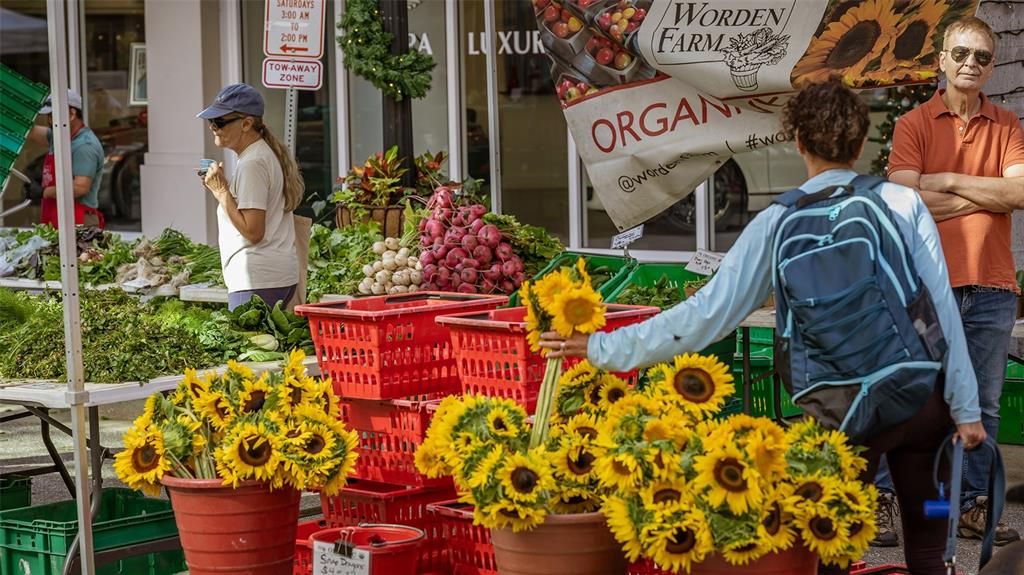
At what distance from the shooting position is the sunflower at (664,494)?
3.58m

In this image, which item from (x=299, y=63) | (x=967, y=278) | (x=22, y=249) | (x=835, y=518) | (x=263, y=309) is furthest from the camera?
(x=22, y=249)

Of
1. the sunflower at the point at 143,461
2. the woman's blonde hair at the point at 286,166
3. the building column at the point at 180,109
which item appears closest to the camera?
the sunflower at the point at 143,461

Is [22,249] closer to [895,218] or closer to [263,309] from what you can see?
[263,309]

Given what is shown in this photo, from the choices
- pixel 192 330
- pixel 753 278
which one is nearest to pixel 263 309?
pixel 192 330

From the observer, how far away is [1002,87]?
7477mm

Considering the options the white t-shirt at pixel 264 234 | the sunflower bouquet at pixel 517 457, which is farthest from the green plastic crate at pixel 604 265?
the sunflower bouquet at pixel 517 457

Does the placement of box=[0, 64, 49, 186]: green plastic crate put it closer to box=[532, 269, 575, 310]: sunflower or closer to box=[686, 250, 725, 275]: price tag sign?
box=[686, 250, 725, 275]: price tag sign

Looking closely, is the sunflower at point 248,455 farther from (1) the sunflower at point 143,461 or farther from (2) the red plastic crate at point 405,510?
(2) the red plastic crate at point 405,510

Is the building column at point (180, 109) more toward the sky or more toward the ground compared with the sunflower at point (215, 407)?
more toward the sky

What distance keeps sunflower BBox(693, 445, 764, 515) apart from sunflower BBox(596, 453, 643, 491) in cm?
15

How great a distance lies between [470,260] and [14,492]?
247cm

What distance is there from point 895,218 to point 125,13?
10863 millimetres

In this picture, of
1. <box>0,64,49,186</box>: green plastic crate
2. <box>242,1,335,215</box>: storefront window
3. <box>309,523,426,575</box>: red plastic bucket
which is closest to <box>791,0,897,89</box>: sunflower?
<box>309,523,426,575</box>: red plastic bucket

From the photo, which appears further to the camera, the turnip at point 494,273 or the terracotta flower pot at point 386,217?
the terracotta flower pot at point 386,217
